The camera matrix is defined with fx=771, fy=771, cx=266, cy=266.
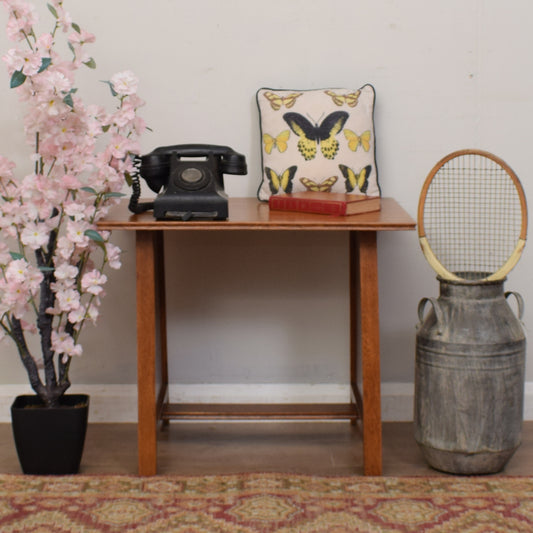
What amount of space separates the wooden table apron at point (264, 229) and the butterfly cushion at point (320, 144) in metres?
0.13

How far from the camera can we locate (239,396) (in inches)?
113

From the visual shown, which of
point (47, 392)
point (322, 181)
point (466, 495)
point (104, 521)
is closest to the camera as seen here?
point (104, 521)

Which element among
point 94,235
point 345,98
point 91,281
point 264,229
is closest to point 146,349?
point 91,281

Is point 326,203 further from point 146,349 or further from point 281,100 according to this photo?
point 146,349

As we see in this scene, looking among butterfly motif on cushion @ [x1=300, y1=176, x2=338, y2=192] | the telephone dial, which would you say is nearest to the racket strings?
butterfly motif on cushion @ [x1=300, y1=176, x2=338, y2=192]

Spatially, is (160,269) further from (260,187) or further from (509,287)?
(509,287)

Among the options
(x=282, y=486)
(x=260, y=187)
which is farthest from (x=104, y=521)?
(x=260, y=187)

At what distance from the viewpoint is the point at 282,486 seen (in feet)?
7.34

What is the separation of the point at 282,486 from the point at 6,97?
165cm

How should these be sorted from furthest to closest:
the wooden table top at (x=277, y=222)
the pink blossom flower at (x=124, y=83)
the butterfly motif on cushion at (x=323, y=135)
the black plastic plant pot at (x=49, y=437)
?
the butterfly motif on cushion at (x=323, y=135) → the black plastic plant pot at (x=49, y=437) → the pink blossom flower at (x=124, y=83) → the wooden table top at (x=277, y=222)

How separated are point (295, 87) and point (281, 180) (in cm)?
37

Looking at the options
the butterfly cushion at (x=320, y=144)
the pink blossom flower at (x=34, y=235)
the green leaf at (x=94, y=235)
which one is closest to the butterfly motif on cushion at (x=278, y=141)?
the butterfly cushion at (x=320, y=144)

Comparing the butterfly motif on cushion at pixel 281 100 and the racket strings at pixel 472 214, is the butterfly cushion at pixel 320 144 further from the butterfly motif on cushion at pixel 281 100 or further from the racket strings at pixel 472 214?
the racket strings at pixel 472 214

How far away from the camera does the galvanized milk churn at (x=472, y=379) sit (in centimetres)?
227
